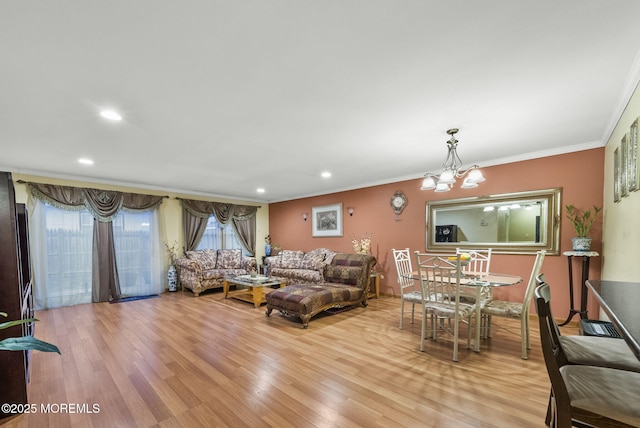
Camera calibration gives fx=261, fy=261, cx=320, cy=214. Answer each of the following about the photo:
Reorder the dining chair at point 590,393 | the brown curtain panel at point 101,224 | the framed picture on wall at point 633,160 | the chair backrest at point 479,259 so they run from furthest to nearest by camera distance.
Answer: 1. the brown curtain panel at point 101,224
2. the chair backrest at point 479,259
3. the framed picture on wall at point 633,160
4. the dining chair at point 590,393

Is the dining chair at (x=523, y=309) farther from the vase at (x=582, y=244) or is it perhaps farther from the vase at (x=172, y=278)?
the vase at (x=172, y=278)

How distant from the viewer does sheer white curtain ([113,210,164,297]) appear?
5.23 metres

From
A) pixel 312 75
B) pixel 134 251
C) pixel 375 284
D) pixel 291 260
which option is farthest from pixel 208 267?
pixel 312 75

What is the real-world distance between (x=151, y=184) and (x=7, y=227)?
4.11 meters

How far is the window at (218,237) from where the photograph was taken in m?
6.59

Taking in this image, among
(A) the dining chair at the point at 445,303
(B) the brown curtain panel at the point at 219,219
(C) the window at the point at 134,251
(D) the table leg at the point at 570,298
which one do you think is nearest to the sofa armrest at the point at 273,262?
(B) the brown curtain panel at the point at 219,219

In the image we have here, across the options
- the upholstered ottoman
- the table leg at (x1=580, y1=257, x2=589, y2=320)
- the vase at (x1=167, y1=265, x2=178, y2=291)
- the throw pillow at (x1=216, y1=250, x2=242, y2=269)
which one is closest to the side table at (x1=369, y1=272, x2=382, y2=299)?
the upholstered ottoman

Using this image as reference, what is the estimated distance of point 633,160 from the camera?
2000mm

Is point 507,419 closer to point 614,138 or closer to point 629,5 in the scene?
point 629,5

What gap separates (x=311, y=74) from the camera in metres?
1.81

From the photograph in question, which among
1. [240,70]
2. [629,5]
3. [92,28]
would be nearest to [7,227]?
[92,28]

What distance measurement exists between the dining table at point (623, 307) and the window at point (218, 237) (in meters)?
6.73

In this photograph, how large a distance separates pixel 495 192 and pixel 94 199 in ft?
23.0

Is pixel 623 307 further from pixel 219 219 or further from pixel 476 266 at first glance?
pixel 219 219
